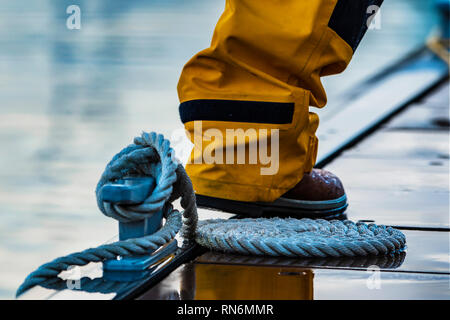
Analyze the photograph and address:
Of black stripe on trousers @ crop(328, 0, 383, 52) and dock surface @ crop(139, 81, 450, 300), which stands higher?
black stripe on trousers @ crop(328, 0, 383, 52)

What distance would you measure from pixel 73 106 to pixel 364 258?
3542 millimetres

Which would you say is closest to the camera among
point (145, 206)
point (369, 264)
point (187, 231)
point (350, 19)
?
point (145, 206)

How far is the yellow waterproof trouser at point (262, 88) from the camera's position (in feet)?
5.42

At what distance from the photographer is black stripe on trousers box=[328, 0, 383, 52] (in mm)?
1676

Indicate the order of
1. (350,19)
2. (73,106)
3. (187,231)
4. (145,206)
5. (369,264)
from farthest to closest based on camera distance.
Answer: (73,106)
(350,19)
(187,231)
(369,264)
(145,206)

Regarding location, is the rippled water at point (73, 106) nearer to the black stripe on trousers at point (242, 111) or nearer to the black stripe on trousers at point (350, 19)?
the black stripe on trousers at point (242, 111)

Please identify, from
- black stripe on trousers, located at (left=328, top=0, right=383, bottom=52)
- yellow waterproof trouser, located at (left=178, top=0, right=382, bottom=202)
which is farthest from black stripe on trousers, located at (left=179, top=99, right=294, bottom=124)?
black stripe on trousers, located at (left=328, top=0, right=383, bottom=52)

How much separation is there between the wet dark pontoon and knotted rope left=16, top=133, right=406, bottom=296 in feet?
0.07

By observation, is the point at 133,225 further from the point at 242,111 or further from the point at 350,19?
the point at 350,19

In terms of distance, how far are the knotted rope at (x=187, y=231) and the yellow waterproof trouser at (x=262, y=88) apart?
5.7 inches

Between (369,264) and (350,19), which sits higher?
(350,19)

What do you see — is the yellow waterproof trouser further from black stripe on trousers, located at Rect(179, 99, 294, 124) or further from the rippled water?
the rippled water

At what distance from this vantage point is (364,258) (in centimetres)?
145

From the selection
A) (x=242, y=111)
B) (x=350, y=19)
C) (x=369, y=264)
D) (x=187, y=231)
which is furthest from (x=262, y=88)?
(x=369, y=264)
